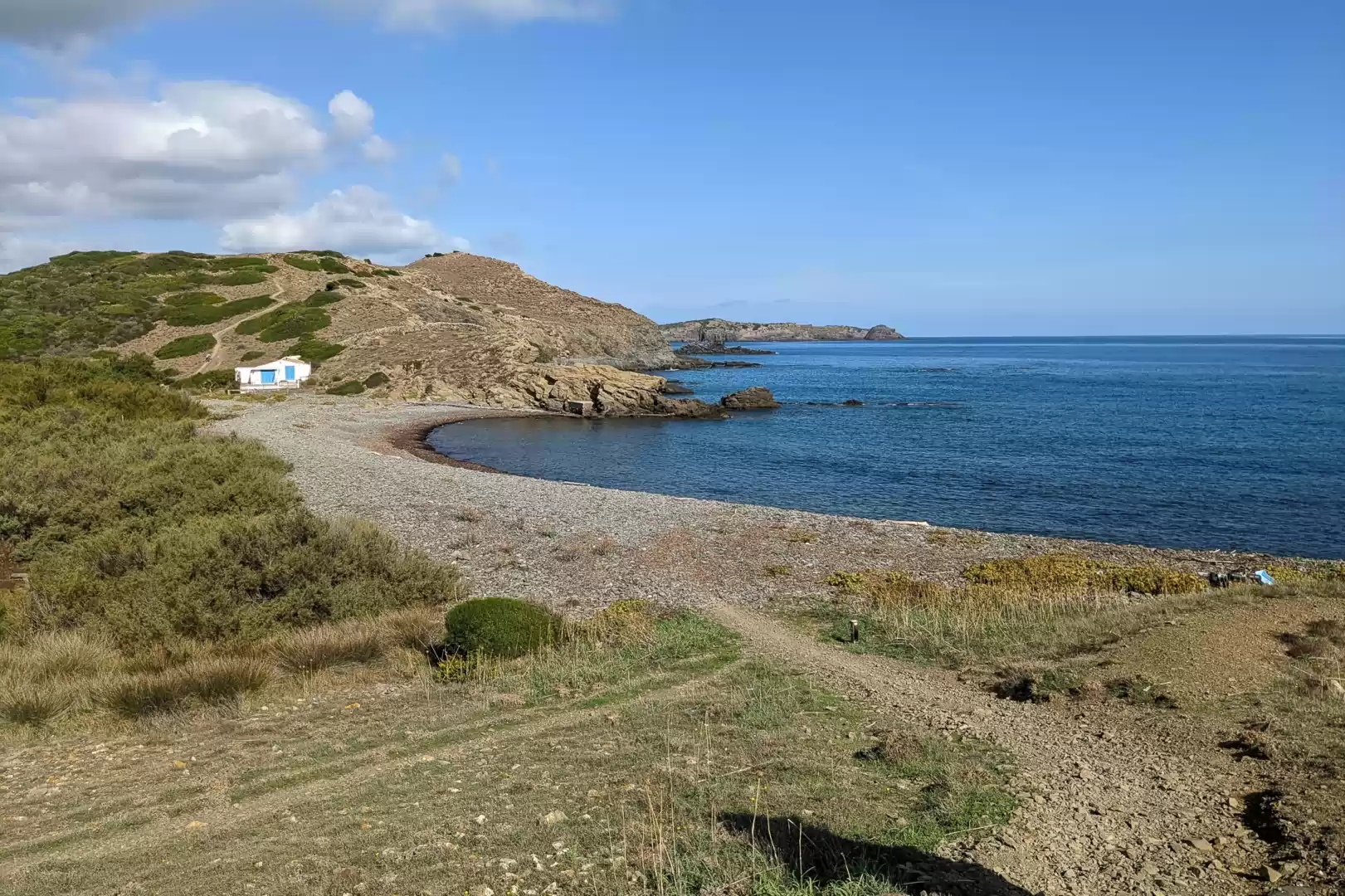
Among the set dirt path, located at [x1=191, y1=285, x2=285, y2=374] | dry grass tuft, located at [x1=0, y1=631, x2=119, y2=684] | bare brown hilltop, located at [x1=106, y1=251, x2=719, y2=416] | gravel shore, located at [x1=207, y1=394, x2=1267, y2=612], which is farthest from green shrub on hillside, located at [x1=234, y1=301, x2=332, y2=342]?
dry grass tuft, located at [x1=0, y1=631, x2=119, y2=684]

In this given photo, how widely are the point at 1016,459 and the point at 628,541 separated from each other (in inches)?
1098

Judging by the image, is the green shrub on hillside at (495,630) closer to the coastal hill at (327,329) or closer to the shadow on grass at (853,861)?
the shadow on grass at (853,861)

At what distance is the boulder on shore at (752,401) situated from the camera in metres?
68.8

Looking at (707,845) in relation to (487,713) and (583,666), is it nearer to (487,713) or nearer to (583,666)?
(487,713)

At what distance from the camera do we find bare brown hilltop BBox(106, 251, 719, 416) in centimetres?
6644

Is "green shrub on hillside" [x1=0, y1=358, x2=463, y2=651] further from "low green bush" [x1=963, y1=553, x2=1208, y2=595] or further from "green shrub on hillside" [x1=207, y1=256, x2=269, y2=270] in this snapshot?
"green shrub on hillside" [x1=207, y1=256, x2=269, y2=270]

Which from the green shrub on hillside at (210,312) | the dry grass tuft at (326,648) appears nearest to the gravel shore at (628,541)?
the dry grass tuft at (326,648)

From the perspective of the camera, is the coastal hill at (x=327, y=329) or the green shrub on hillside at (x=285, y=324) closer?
the coastal hill at (x=327, y=329)

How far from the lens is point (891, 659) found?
1223 centimetres

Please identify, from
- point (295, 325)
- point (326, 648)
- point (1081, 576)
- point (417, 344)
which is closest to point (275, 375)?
point (295, 325)

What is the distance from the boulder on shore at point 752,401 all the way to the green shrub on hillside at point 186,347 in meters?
41.7

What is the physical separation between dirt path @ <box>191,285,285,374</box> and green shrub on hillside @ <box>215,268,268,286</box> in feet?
13.4

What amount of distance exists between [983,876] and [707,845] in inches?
77.0

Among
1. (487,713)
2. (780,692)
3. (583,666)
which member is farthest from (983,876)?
(583,666)
